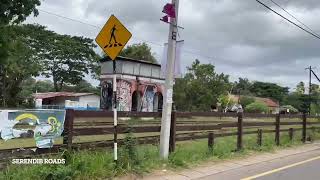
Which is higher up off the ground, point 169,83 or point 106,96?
point 106,96

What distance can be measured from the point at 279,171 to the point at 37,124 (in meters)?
7.06

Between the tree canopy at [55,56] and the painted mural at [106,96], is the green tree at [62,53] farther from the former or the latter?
the painted mural at [106,96]

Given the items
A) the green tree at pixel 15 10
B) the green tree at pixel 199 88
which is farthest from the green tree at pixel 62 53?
the green tree at pixel 15 10

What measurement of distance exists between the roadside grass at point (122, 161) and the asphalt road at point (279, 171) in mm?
1248

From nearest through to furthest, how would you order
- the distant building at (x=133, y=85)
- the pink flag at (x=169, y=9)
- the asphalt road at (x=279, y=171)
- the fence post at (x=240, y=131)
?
the asphalt road at (x=279, y=171), the pink flag at (x=169, y=9), the fence post at (x=240, y=131), the distant building at (x=133, y=85)

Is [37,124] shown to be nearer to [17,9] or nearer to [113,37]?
[113,37]

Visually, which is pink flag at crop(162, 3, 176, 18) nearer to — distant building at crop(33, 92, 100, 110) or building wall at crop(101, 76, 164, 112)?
Result: building wall at crop(101, 76, 164, 112)

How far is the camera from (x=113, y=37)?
11555 millimetres

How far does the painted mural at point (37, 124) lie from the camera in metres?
9.59

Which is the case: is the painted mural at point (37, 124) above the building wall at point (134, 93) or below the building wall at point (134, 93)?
below

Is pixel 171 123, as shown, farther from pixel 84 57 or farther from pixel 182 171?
pixel 84 57

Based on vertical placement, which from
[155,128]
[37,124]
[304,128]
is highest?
[37,124]

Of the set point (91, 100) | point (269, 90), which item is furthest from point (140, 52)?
point (269, 90)

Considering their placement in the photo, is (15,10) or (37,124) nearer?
(37,124)
